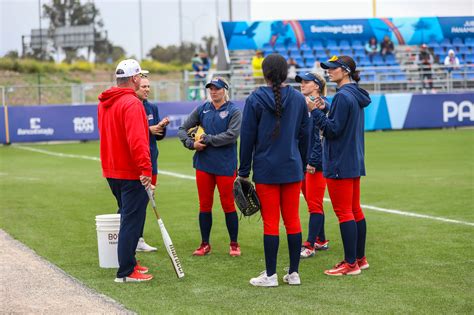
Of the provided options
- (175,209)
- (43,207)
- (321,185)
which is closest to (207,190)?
(321,185)

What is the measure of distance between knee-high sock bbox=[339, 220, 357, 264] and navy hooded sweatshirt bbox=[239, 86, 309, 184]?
84 centimetres

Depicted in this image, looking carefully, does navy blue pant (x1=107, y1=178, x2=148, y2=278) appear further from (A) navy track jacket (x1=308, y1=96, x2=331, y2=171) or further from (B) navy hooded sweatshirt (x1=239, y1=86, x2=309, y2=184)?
(A) navy track jacket (x1=308, y1=96, x2=331, y2=171)

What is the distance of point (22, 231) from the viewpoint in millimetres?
11148

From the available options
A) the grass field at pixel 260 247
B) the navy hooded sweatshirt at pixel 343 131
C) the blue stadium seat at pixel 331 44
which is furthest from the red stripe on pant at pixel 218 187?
the blue stadium seat at pixel 331 44

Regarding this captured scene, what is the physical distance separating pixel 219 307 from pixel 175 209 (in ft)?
20.0

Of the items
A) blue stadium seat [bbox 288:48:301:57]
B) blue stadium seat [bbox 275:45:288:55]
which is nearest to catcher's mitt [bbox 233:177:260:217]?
blue stadium seat [bbox 275:45:288:55]

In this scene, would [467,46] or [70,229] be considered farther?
[467,46]

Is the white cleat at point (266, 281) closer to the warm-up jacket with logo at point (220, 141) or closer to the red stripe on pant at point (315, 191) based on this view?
the red stripe on pant at point (315, 191)

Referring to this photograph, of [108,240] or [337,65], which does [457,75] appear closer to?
[337,65]

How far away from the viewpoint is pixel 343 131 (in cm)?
831

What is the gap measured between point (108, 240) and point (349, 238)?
2.50m

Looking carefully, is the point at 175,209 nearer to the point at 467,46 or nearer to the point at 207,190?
the point at 207,190

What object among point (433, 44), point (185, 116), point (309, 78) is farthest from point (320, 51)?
point (309, 78)

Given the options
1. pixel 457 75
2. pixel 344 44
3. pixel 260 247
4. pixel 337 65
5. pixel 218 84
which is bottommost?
pixel 260 247
